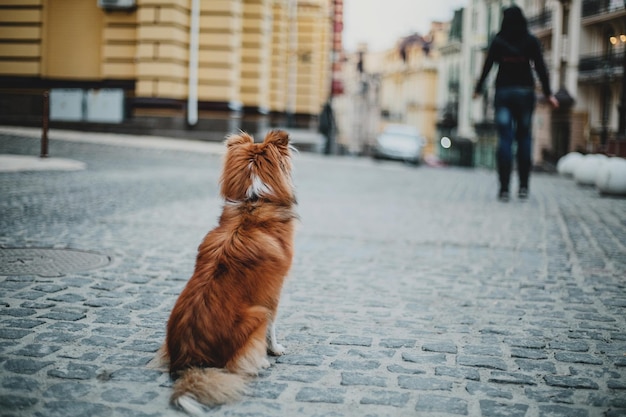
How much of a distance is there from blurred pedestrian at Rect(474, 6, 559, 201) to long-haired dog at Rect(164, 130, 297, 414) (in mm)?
8026

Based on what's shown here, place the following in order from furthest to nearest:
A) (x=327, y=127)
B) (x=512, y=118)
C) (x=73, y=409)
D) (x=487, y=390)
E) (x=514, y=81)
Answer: (x=327, y=127) → (x=512, y=118) → (x=514, y=81) → (x=487, y=390) → (x=73, y=409)

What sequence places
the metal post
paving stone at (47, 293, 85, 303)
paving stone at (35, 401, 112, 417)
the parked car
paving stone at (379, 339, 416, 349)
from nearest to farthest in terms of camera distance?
paving stone at (35, 401, 112, 417) → paving stone at (379, 339, 416, 349) → paving stone at (47, 293, 85, 303) → the metal post → the parked car

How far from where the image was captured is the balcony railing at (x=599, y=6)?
1576 inches

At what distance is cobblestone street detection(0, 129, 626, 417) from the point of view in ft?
9.87

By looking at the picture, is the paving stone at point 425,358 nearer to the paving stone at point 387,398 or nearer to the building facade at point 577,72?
the paving stone at point 387,398

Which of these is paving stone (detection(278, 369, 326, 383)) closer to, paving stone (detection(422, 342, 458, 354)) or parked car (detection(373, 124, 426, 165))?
paving stone (detection(422, 342, 458, 354))

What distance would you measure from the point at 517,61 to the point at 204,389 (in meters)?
9.35

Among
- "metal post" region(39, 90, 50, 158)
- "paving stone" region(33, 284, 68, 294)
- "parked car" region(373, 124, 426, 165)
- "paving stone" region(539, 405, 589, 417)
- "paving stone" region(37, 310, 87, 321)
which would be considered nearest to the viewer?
"paving stone" region(539, 405, 589, 417)

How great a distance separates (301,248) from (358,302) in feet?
6.84

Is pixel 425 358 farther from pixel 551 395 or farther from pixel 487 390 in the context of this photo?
pixel 551 395

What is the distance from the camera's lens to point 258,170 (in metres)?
3.33

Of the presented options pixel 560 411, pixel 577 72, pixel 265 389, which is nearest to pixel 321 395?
pixel 265 389

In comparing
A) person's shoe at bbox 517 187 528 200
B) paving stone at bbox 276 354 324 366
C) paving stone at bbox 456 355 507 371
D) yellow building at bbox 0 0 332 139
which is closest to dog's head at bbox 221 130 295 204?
paving stone at bbox 276 354 324 366

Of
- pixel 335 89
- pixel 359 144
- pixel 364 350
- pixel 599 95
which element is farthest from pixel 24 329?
pixel 359 144
